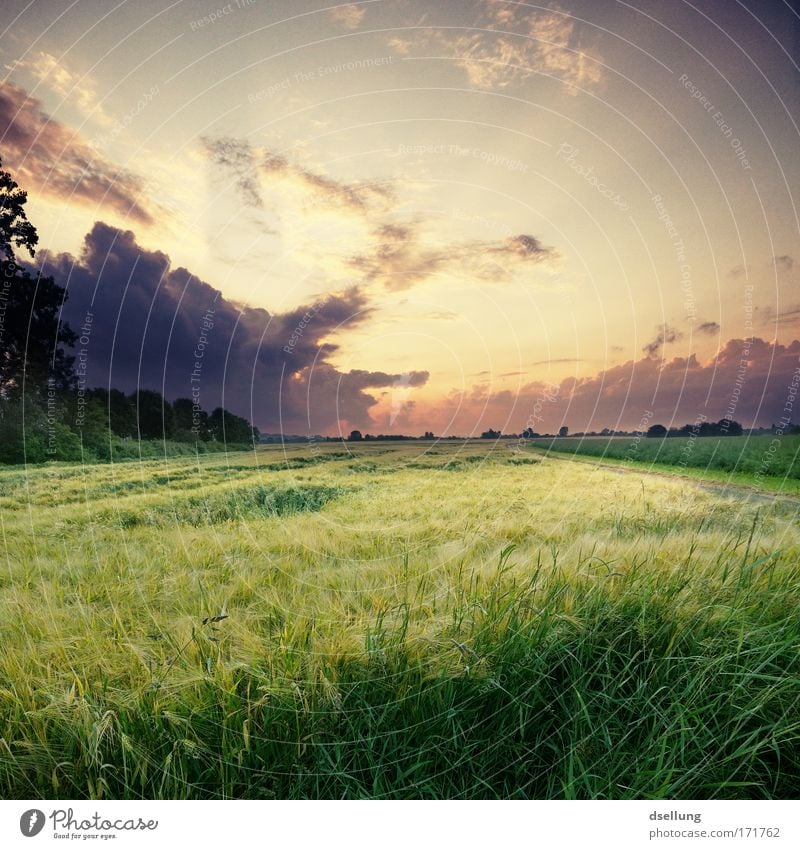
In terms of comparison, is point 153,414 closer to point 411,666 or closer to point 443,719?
point 411,666

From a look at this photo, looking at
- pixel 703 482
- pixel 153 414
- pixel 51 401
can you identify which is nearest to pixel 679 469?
pixel 703 482

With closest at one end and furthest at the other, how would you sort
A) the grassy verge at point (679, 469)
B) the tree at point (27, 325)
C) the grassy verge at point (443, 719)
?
the grassy verge at point (443, 719) < the tree at point (27, 325) < the grassy verge at point (679, 469)

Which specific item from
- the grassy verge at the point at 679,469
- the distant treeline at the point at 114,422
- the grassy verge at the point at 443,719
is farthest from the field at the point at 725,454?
the distant treeline at the point at 114,422

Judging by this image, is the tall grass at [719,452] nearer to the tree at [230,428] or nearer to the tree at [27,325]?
the tree at [230,428]

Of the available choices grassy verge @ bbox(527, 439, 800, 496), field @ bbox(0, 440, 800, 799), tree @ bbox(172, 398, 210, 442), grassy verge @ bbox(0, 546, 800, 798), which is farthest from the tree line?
grassy verge @ bbox(527, 439, 800, 496)
